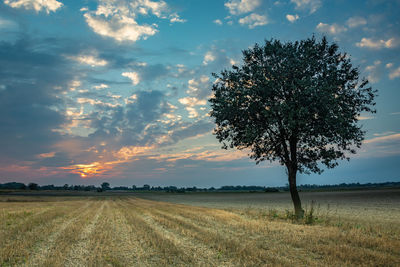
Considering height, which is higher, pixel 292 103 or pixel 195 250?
pixel 292 103

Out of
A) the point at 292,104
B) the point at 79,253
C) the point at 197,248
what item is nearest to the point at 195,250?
the point at 197,248

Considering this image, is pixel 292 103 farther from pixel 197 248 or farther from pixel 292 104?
pixel 197 248

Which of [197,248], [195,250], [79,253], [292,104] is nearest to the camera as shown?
[79,253]

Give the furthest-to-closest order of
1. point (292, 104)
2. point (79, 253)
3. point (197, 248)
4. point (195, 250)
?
1. point (292, 104)
2. point (197, 248)
3. point (195, 250)
4. point (79, 253)

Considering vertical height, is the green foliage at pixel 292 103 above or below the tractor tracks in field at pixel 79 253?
above

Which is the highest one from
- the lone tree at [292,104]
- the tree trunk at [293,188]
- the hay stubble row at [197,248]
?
the lone tree at [292,104]

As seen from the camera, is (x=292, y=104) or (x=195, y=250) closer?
(x=195, y=250)

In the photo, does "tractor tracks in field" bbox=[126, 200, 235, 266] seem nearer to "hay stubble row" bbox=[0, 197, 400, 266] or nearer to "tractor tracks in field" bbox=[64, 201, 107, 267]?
"hay stubble row" bbox=[0, 197, 400, 266]

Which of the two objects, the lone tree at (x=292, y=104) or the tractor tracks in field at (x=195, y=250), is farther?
the lone tree at (x=292, y=104)

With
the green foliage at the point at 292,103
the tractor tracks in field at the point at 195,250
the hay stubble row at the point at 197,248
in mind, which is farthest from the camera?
the green foliage at the point at 292,103

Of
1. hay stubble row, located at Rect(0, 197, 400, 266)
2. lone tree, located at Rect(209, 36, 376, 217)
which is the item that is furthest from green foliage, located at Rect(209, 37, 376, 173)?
hay stubble row, located at Rect(0, 197, 400, 266)

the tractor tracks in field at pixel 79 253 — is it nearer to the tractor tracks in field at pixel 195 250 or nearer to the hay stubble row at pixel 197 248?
the hay stubble row at pixel 197 248

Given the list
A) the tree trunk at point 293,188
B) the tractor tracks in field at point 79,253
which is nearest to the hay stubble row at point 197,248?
the tractor tracks in field at point 79,253

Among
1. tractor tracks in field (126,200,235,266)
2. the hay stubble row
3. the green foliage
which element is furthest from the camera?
the green foliage
